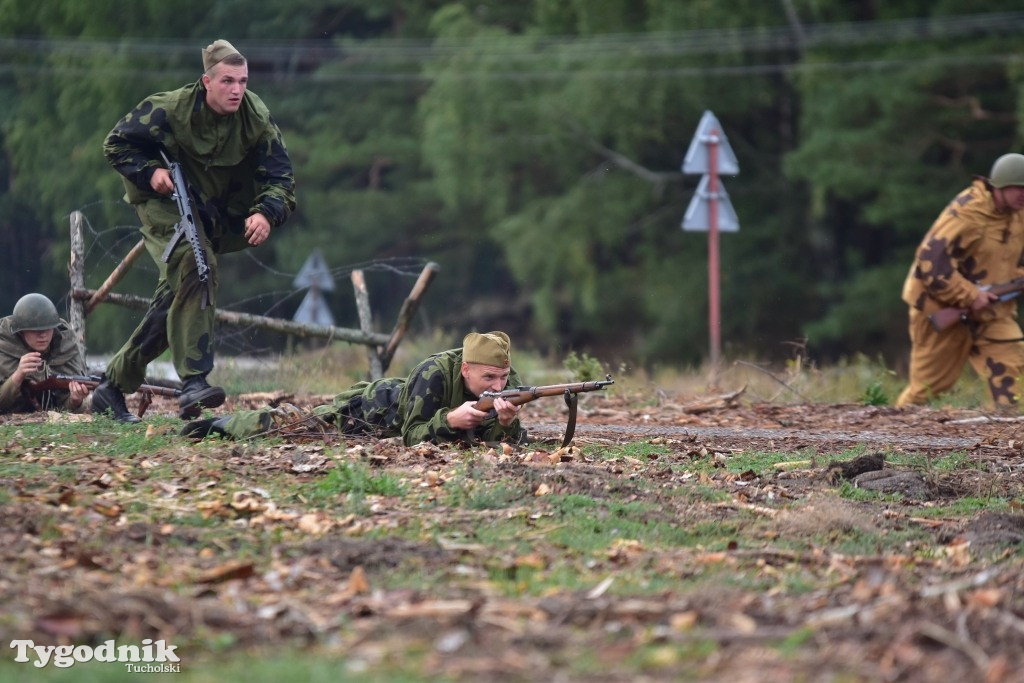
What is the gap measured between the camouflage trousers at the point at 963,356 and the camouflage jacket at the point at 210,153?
19.7 ft

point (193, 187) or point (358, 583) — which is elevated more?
point (193, 187)

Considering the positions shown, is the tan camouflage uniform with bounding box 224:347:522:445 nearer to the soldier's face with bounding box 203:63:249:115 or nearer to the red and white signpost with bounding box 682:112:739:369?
the soldier's face with bounding box 203:63:249:115

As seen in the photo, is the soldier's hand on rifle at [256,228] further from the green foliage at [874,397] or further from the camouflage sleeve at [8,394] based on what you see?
the green foliage at [874,397]

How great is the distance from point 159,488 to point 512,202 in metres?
27.9

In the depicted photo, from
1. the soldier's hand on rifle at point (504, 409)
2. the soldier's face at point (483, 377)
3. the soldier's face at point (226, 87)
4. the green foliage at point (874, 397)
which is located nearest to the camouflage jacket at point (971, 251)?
the green foliage at point (874, 397)

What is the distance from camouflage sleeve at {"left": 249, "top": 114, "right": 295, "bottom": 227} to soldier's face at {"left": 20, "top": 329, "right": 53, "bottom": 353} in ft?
6.70

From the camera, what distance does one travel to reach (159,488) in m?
6.91

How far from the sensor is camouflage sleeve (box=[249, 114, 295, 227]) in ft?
32.0

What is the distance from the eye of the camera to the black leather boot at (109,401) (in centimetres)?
985

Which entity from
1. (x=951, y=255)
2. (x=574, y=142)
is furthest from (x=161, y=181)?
(x=574, y=142)

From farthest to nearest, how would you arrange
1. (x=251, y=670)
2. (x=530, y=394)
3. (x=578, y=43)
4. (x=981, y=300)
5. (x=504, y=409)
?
1. (x=578, y=43)
2. (x=981, y=300)
3. (x=504, y=409)
4. (x=530, y=394)
5. (x=251, y=670)

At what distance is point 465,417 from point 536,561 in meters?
2.49

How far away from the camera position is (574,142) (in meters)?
32.1

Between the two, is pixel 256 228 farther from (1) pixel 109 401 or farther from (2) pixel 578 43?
(2) pixel 578 43
